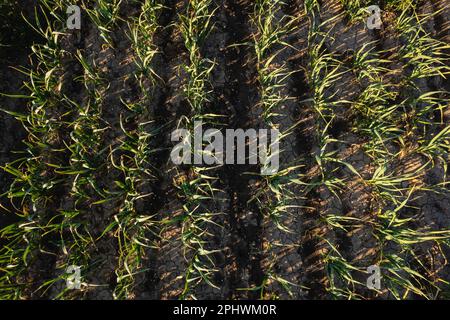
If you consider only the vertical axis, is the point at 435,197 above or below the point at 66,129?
below

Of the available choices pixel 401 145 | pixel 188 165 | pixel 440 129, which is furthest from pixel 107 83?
pixel 440 129

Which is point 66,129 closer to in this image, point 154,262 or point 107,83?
point 107,83

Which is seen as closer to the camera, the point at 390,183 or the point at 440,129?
the point at 390,183

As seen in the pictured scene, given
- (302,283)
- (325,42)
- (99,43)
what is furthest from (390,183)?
(99,43)

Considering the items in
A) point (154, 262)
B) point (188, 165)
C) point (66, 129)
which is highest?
point (66, 129)
